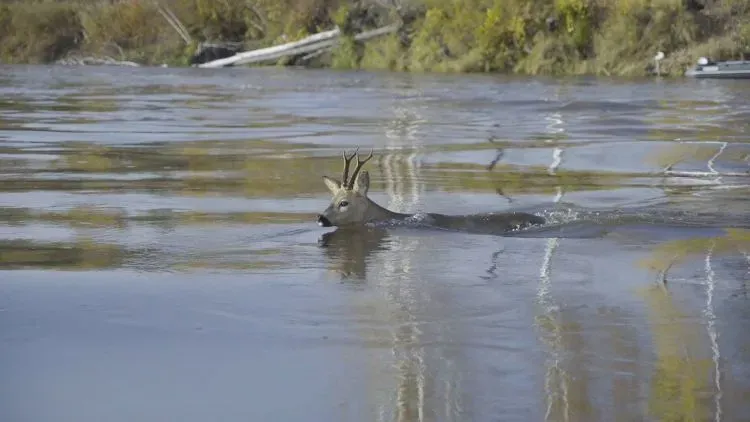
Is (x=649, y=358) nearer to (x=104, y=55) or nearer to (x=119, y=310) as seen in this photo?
(x=119, y=310)

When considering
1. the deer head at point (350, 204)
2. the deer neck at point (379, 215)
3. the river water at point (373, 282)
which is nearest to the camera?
the river water at point (373, 282)

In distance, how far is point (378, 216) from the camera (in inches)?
551

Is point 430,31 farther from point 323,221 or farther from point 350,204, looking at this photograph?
point 323,221

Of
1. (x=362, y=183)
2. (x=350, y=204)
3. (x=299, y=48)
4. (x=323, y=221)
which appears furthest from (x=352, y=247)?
(x=299, y=48)

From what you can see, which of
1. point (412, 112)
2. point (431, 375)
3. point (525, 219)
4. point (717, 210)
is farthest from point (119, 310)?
point (412, 112)

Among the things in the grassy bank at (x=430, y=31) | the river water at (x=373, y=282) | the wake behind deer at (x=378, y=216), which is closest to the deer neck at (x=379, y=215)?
the wake behind deer at (x=378, y=216)

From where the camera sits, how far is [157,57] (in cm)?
7500

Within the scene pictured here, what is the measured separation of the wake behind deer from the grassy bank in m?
41.1

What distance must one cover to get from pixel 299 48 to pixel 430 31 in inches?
267

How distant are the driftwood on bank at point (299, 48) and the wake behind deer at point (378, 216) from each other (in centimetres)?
5166

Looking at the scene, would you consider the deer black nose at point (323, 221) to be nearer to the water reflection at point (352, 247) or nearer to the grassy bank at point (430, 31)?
the water reflection at point (352, 247)

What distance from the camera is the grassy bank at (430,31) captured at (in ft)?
183

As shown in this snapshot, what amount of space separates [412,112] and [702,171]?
543 inches

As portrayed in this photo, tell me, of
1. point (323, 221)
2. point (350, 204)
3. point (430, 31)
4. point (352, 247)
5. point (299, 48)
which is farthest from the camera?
point (299, 48)
